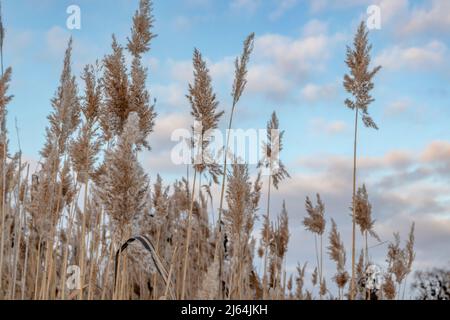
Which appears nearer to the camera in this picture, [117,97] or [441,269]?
[117,97]

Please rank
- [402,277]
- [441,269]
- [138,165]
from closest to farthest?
[138,165] < [402,277] < [441,269]

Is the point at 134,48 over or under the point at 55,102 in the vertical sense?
over
